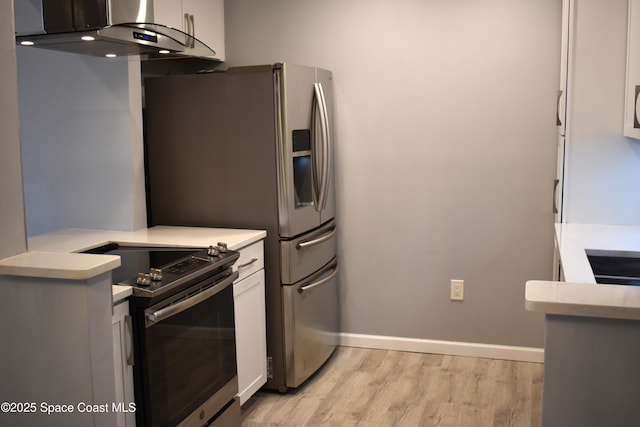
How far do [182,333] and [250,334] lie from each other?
0.71 m

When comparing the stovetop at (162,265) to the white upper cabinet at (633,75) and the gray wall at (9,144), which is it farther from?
the white upper cabinet at (633,75)

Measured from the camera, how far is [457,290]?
397 cm

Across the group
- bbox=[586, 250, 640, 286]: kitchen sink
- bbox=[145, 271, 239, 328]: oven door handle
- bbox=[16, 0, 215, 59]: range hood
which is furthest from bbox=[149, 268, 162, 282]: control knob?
bbox=[586, 250, 640, 286]: kitchen sink

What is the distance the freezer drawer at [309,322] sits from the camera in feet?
11.3

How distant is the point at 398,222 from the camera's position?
158 inches

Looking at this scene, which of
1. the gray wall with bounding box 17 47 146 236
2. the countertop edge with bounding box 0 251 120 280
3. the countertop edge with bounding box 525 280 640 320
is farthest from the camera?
the gray wall with bounding box 17 47 146 236

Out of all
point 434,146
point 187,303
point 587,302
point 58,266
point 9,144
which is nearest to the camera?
point 587,302

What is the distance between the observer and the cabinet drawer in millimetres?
3131

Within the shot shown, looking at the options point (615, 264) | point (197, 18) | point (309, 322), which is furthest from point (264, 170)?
point (615, 264)

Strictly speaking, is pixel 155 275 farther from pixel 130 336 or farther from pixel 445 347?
pixel 445 347

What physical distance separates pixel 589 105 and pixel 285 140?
1.39m

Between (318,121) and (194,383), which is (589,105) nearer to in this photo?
(318,121)

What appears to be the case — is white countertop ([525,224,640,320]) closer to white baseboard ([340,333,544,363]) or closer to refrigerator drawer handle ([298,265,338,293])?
refrigerator drawer handle ([298,265,338,293])

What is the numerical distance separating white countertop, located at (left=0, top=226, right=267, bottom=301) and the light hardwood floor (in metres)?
0.83
